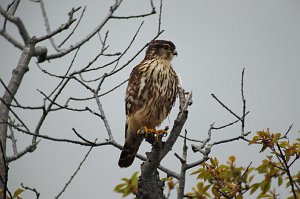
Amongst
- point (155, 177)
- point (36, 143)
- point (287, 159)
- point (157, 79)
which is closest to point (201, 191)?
point (155, 177)

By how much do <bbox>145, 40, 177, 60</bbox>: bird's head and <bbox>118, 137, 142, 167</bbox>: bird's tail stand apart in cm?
98

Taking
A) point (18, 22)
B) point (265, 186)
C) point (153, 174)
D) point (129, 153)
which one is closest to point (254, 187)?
point (265, 186)

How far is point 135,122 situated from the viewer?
16.2 ft

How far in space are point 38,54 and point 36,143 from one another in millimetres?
551

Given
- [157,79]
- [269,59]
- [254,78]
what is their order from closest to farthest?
[157,79], [254,78], [269,59]

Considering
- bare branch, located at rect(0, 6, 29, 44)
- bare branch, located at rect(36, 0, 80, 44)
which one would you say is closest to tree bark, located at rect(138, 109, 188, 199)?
bare branch, located at rect(36, 0, 80, 44)

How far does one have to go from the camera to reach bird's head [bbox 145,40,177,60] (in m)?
5.23

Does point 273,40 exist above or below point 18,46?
above

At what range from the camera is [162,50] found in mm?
5262

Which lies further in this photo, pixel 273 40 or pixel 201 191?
pixel 273 40

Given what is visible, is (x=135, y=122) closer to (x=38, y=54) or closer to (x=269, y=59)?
(x=38, y=54)

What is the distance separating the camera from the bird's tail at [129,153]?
4.84 meters

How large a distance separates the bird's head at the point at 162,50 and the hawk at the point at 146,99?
15 cm

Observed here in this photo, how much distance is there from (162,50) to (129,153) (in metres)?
1.22
